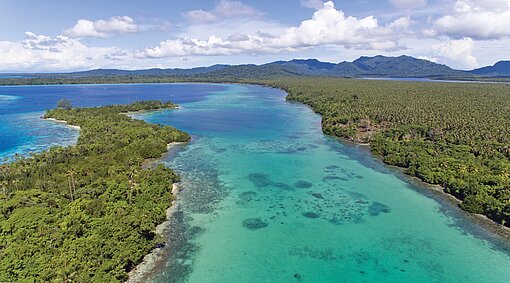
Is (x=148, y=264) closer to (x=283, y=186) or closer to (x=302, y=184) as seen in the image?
(x=283, y=186)

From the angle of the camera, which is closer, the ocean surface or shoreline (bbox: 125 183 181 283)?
shoreline (bbox: 125 183 181 283)

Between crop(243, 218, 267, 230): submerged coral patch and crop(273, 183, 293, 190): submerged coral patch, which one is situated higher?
crop(273, 183, 293, 190): submerged coral patch

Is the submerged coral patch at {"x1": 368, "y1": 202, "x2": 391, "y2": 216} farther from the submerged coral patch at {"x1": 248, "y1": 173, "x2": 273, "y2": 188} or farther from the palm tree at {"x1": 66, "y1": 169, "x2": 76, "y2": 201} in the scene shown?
the palm tree at {"x1": 66, "y1": 169, "x2": 76, "y2": 201}

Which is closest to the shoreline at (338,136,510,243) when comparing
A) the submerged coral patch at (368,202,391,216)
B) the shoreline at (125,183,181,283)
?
the submerged coral patch at (368,202,391,216)

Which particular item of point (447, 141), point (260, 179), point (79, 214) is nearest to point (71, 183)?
point (79, 214)

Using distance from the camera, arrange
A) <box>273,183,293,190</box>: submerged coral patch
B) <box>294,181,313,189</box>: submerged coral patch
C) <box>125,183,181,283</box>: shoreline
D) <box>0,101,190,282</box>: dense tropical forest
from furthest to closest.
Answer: <box>294,181,313,189</box>: submerged coral patch → <box>273,183,293,190</box>: submerged coral patch → <box>125,183,181,283</box>: shoreline → <box>0,101,190,282</box>: dense tropical forest

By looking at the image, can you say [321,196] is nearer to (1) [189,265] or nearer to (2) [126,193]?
(1) [189,265]
